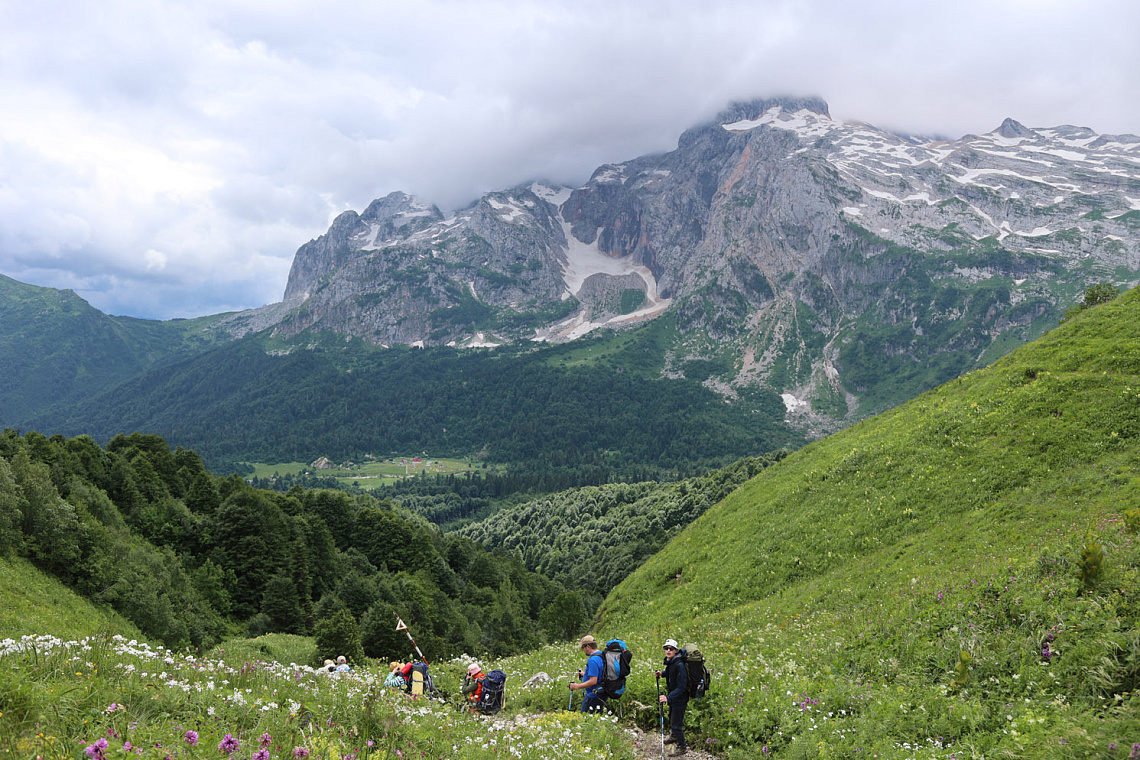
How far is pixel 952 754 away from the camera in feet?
32.8

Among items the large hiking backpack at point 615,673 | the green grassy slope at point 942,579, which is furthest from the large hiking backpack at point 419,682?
the green grassy slope at point 942,579

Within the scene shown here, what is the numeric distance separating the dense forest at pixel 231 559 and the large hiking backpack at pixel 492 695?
19.1 metres

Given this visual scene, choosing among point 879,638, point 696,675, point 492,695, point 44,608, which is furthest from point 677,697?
point 44,608

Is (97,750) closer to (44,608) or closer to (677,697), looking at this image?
(677,697)

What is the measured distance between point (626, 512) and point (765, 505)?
251 feet

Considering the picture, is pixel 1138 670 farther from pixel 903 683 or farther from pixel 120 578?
pixel 120 578

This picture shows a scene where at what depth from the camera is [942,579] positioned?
60.7 feet

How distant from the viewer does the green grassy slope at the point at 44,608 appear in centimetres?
2564

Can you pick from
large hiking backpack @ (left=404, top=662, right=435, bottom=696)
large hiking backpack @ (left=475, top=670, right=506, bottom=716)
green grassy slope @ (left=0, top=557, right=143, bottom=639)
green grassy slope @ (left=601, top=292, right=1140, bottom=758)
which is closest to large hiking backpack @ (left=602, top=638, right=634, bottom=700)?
green grassy slope @ (left=601, top=292, right=1140, bottom=758)

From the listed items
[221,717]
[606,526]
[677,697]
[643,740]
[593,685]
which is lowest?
[606,526]

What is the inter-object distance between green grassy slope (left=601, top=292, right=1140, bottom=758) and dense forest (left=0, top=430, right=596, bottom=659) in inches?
845

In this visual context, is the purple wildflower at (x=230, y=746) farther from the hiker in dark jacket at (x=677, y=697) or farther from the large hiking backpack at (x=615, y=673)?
the hiker in dark jacket at (x=677, y=697)

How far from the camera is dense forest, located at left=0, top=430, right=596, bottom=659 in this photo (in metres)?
36.0

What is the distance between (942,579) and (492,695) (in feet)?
50.5
